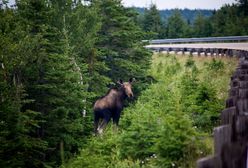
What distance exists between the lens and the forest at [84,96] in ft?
30.6

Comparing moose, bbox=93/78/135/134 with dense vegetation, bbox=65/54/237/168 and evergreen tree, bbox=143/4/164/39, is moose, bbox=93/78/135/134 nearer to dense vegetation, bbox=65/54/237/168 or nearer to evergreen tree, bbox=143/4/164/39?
dense vegetation, bbox=65/54/237/168

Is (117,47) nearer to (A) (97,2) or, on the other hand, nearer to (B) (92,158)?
(A) (97,2)

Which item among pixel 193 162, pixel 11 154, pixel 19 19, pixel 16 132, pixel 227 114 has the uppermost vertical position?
pixel 19 19

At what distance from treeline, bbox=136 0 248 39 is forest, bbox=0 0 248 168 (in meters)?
35.1

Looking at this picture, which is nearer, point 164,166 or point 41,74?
point 164,166

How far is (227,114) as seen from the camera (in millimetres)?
4340

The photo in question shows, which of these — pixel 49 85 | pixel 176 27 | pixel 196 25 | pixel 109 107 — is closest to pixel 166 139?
pixel 49 85

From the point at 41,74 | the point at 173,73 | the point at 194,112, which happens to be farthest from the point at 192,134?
the point at 173,73

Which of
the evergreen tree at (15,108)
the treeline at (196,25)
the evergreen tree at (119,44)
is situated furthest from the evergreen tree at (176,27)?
the evergreen tree at (15,108)

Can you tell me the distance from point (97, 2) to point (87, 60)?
3.74 metres

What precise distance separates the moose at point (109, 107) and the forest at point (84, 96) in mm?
496

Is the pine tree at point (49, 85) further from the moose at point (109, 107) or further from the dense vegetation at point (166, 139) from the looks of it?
the moose at point (109, 107)

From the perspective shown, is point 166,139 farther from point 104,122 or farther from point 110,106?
point 110,106

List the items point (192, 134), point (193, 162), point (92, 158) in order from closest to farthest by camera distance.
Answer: point (193, 162) → point (192, 134) → point (92, 158)
